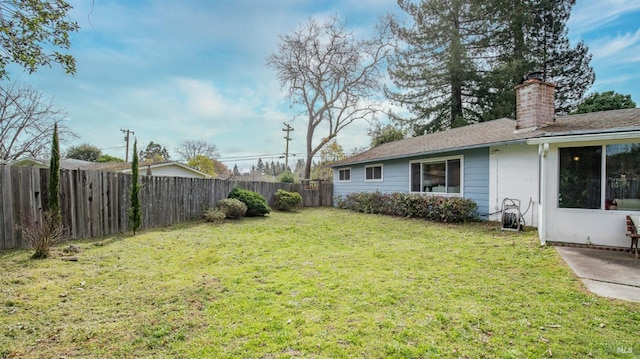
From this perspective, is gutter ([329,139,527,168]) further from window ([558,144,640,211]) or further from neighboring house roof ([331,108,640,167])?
window ([558,144,640,211])

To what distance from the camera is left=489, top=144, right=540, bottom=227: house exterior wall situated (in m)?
7.96

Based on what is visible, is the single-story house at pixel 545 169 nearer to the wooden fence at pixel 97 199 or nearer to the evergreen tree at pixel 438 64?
the wooden fence at pixel 97 199

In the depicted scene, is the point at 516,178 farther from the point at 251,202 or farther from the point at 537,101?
the point at 251,202

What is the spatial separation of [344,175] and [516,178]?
9534 millimetres

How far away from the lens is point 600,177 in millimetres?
5887

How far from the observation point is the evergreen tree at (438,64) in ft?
59.6

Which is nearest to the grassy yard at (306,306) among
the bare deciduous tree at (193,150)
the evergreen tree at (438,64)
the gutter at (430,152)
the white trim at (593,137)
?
the white trim at (593,137)

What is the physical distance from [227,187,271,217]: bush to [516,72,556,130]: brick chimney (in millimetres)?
9138

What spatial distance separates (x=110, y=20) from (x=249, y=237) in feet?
17.4

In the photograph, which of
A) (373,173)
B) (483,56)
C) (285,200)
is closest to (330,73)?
(483,56)

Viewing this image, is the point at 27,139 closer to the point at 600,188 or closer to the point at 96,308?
the point at 96,308

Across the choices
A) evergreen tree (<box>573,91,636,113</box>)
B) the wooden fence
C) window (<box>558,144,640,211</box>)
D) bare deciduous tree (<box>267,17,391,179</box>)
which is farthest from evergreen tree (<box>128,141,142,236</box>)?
evergreen tree (<box>573,91,636,113</box>)

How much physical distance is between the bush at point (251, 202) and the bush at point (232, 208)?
0.48m

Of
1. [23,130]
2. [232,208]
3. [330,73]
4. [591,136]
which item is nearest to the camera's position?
[591,136]
